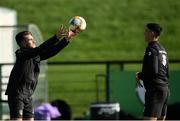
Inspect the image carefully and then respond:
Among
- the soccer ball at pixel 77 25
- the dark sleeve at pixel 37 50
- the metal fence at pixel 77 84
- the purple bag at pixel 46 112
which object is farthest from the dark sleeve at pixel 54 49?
the metal fence at pixel 77 84

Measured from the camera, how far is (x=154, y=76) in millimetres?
11445

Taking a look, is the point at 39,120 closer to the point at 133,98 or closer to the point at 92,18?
the point at 133,98

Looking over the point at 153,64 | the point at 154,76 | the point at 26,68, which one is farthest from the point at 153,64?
the point at 26,68

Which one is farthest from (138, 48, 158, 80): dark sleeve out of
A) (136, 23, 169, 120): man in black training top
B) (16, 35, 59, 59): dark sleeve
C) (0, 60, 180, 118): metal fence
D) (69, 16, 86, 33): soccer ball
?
(0, 60, 180, 118): metal fence

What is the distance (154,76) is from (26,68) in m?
1.82

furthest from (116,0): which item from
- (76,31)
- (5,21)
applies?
(76,31)

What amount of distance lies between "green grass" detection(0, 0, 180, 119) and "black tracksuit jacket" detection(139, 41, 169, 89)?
1433 cm

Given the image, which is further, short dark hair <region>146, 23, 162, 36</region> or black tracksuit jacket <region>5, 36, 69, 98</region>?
short dark hair <region>146, 23, 162, 36</region>

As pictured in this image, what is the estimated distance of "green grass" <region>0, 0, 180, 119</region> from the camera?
26.7 m

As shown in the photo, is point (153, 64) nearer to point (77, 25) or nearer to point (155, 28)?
point (155, 28)

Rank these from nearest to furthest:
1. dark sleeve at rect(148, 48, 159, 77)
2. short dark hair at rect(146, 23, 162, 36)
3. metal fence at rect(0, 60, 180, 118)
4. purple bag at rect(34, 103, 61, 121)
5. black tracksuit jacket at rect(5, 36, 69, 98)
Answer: black tracksuit jacket at rect(5, 36, 69, 98)
dark sleeve at rect(148, 48, 159, 77)
short dark hair at rect(146, 23, 162, 36)
purple bag at rect(34, 103, 61, 121)
metal fence at rect(0, 60, 180, 118)

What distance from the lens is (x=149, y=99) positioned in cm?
1147

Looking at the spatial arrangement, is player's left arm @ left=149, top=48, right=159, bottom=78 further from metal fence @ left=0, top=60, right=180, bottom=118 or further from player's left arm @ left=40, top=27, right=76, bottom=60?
metal fence @ left=0, top=60, right=180, bottom=118

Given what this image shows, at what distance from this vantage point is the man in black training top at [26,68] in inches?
442
